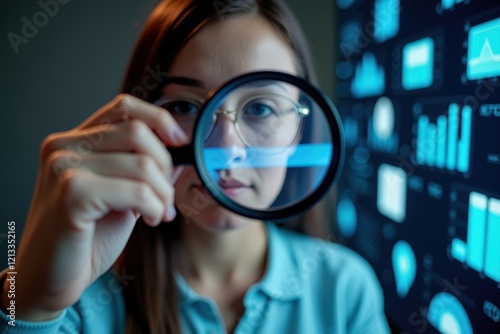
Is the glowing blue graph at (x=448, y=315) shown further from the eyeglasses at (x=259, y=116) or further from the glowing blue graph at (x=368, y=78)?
the glowing blue graph at (x=368, y=78)

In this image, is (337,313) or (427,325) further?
(427,325)

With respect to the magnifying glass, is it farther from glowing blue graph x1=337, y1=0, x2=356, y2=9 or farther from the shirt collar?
glowing blue graph x1=337, y1=0, x2=356, y2=9

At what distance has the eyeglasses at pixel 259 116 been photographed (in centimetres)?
76

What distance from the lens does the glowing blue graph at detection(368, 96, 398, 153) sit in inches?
52.6

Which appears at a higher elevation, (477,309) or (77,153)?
(77,153)

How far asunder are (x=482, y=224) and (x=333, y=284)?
1.01ft

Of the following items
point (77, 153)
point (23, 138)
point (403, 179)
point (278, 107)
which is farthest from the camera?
point (23, 138)

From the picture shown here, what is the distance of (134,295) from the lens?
0.93m

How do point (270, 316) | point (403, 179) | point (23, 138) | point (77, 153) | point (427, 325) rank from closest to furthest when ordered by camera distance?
point (77, 153), point (270, 316), point (427, 325), point (403, 179), point (23, 138)

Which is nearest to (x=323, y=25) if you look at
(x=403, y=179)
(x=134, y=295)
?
(x=403, y=179)

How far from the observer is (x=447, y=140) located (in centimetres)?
98

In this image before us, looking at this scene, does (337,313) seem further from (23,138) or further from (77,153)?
(23,138)

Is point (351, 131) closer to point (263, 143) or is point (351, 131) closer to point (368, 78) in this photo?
point (368, 78)

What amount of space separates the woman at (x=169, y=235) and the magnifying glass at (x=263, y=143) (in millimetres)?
22
